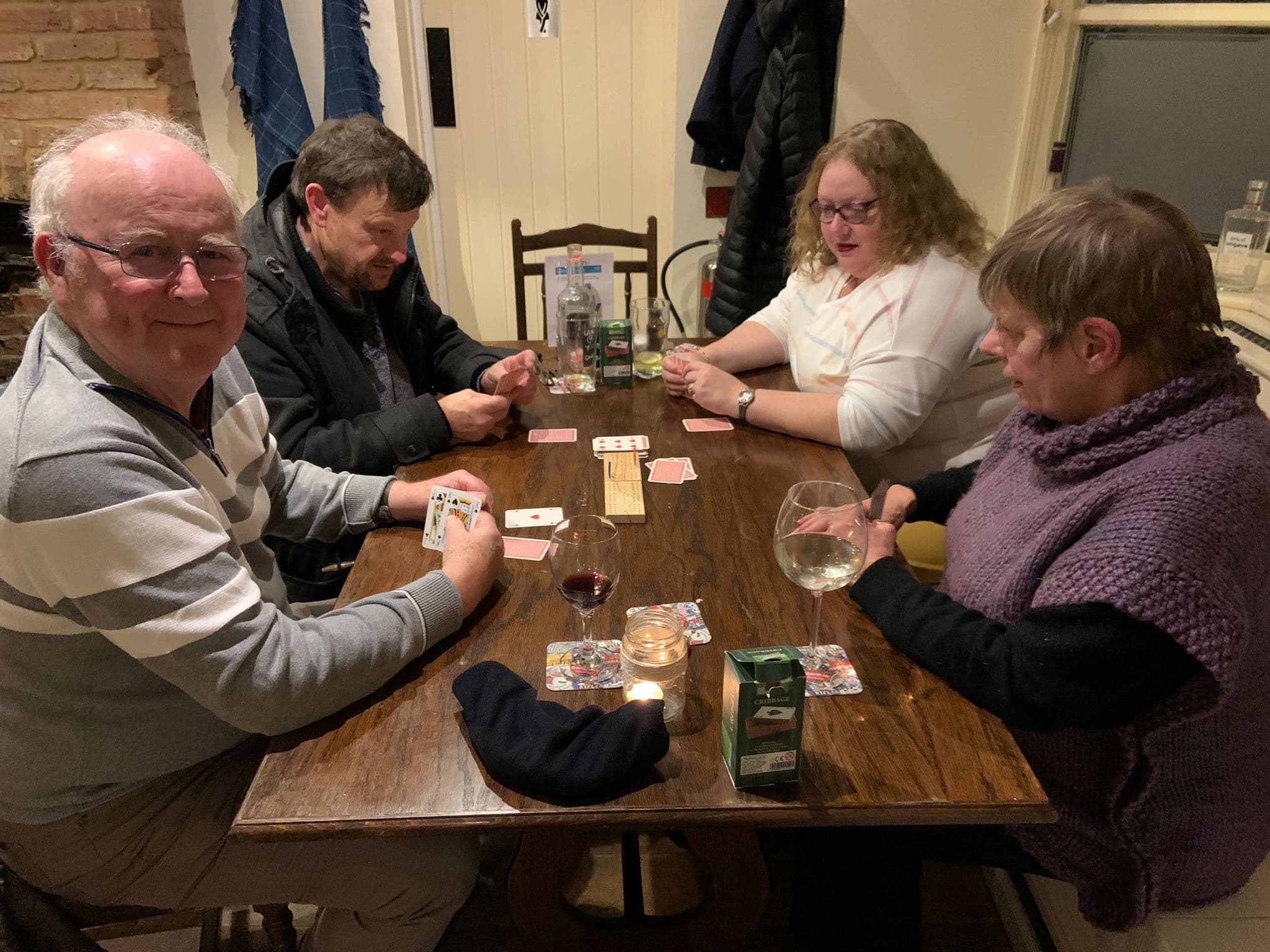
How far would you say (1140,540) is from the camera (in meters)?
1.00

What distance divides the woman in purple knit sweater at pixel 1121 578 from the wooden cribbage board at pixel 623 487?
431 mm

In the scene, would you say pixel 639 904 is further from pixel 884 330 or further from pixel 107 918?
pixel 884 330

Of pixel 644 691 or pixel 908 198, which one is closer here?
pixel 644 691

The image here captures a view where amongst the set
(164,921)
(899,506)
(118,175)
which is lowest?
(164,921)

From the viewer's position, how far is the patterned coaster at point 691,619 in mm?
1212

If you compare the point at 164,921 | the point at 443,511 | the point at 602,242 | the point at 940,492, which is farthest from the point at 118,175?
the point at 602,242

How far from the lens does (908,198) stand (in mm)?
1925

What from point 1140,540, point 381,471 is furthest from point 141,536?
point 1140,540

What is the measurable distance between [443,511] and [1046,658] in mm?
882

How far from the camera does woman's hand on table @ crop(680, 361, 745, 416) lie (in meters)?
1.94

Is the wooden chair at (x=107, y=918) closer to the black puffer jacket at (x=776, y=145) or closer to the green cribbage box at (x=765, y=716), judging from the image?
the green cribbage box at (x=765, y=716)

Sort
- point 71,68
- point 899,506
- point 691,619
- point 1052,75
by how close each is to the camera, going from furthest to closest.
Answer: point 1052,75
point 71,68
point 899,506
point 691,619

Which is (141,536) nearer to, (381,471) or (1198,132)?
(381,471)

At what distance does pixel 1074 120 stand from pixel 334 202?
8.26 feet
